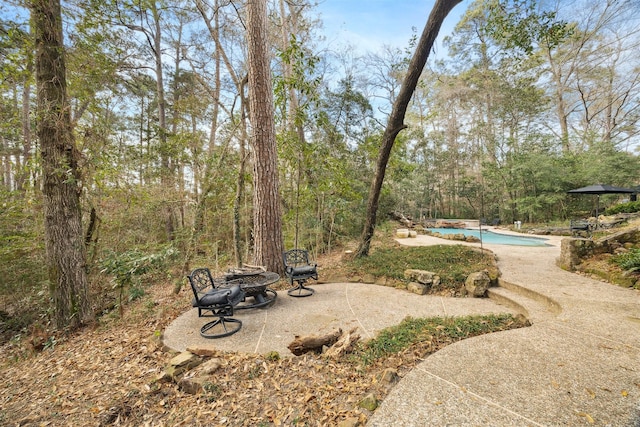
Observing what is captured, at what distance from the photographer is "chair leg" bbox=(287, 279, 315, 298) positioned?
381cm

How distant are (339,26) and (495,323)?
9422 millimetres

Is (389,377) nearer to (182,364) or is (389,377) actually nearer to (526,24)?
(182,364)

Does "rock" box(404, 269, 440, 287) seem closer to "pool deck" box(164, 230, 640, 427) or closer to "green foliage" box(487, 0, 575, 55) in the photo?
"pool deck" box(164, 230, 640, 427)

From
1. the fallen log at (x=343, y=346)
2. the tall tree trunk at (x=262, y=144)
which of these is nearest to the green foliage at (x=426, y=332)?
the fallen log at (x=343, y=346)

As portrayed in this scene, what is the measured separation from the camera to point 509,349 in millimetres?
1970

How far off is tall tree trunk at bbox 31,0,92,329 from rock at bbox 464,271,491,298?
5.80 metres

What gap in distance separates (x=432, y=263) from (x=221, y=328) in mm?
3982

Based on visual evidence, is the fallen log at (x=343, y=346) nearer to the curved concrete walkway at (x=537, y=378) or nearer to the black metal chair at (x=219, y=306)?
the curved concrete walkway at (x=537, y=378)

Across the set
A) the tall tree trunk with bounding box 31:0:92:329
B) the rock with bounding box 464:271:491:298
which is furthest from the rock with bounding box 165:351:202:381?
the rock with bounding box 464:271:491:298

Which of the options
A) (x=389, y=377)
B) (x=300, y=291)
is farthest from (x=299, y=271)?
(x=389, y=377)

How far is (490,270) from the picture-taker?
13.7ft

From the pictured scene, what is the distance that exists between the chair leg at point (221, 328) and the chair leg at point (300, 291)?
3.49ft

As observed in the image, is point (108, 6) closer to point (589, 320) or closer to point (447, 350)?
point (447, 350)

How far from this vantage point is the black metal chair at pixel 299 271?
3695 millimetres
